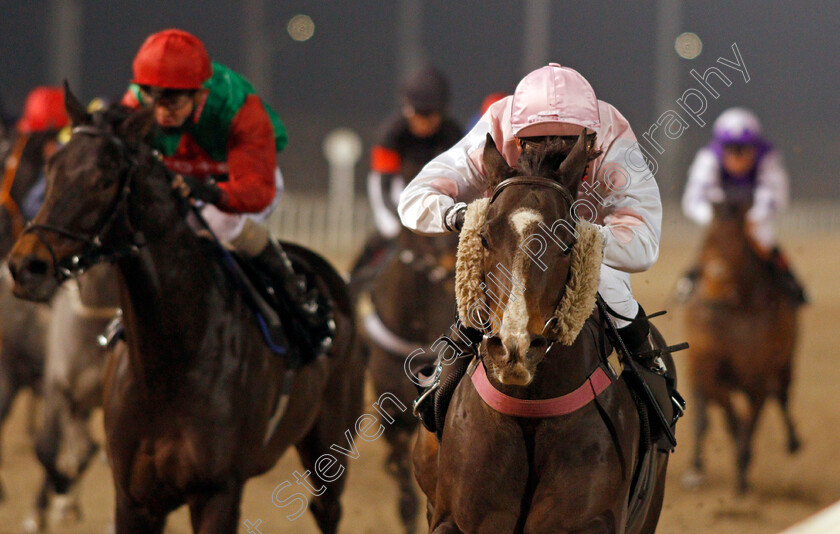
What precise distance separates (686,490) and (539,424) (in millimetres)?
4782

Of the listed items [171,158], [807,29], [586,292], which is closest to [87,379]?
[171,158]

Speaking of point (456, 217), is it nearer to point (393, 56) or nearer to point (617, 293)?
point (617, 293)

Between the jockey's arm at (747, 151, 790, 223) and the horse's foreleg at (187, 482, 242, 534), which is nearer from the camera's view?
the horse's foreleg at (187, 482, 242, 534)

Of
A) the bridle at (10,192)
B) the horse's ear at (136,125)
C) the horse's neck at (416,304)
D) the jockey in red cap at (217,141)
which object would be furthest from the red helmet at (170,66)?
the bridle at (10,192)

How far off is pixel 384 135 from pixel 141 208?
143 inches

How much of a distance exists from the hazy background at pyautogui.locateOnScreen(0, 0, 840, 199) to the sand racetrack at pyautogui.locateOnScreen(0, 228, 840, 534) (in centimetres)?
1520

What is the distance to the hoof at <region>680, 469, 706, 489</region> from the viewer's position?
7008mm

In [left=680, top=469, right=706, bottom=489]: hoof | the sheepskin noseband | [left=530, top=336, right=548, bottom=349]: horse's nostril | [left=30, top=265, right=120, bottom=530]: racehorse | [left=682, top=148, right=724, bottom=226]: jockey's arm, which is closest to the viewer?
[left=530, top=336, right=548, bottom=349]: horse's nostril

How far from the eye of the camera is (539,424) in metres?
2.54

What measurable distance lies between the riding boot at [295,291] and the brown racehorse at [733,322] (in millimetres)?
3764

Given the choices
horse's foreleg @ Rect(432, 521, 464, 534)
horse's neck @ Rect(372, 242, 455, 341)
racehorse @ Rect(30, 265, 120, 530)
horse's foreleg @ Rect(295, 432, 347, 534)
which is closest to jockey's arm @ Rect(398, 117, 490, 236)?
horse's foreleg @ Rect(432, 521, 464, 534)

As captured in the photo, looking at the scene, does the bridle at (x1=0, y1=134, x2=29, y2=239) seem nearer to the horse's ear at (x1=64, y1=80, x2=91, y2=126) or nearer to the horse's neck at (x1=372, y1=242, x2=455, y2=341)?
the horse's neck at (x1=372, y1=242, x2=455, y2=341)

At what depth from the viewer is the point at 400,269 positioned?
6.36 m

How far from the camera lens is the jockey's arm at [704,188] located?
743 centimetres
